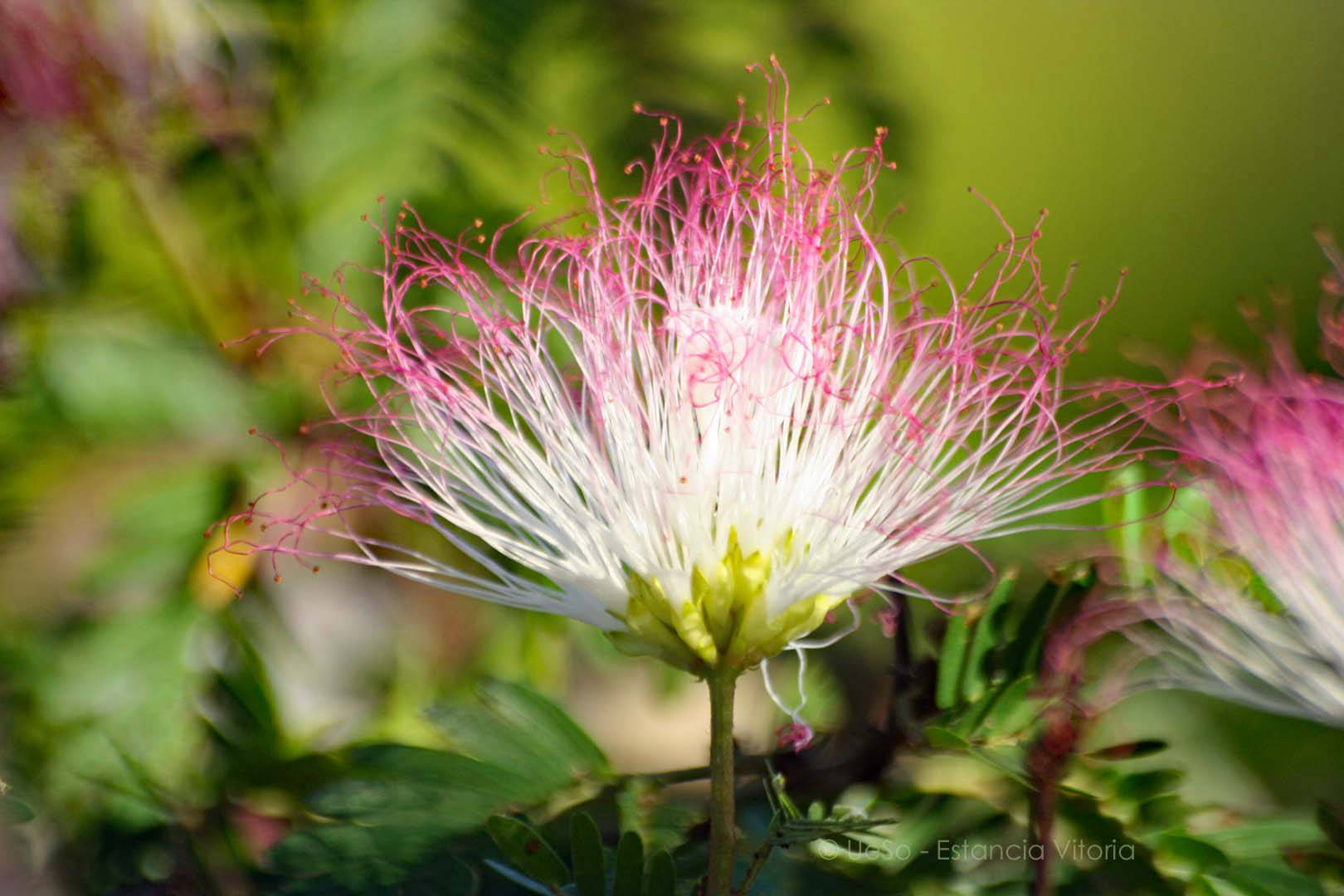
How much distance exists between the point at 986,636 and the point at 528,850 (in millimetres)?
215

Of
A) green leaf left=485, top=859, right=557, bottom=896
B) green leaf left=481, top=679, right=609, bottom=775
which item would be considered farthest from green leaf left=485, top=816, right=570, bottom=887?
green leaf left=481, top=679, right=609, bottom=775

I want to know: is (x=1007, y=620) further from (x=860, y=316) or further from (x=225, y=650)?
(x=225, y=650)

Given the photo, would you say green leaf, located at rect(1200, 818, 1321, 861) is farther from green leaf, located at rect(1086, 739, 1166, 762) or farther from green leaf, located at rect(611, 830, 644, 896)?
green leaf, located at rect(611, 830, 644, 896)

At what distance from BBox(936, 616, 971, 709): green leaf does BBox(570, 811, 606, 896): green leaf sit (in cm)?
17

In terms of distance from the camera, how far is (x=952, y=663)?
48cm

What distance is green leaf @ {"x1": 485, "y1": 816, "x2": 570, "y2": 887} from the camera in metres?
0.37

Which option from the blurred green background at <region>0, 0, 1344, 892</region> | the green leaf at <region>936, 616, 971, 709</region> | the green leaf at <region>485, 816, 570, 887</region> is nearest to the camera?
the green leaf at <region>485, 816, 570, 887</region>

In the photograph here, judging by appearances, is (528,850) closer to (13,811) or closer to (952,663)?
(952,663)

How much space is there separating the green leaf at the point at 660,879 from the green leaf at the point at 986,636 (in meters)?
0.16

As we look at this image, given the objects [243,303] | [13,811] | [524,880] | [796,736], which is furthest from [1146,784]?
[243,303]

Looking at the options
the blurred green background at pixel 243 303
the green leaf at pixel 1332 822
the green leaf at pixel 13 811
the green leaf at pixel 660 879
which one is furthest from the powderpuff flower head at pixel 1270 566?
the green leaf at pixel 13 811

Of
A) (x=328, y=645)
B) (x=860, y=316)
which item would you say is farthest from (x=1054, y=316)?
(x=328, y=645)

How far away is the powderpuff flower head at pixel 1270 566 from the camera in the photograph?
477mm

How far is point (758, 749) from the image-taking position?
59cm
